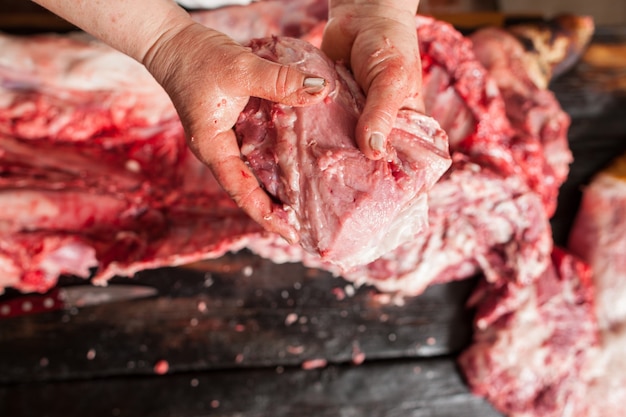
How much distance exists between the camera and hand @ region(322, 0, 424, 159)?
4.11ft

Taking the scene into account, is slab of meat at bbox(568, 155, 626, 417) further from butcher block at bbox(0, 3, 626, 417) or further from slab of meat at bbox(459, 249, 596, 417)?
butcher block at bbox(0, 3, 626, 417)

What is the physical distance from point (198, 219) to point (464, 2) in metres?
2.80

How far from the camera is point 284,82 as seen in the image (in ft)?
3.87

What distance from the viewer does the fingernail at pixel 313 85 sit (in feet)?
3.88


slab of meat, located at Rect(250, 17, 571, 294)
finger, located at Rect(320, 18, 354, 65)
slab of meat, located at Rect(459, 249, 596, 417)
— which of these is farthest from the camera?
slab of meat, located at Rect(459, 249, 596, 417)

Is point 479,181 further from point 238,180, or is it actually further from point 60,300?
point 60,300

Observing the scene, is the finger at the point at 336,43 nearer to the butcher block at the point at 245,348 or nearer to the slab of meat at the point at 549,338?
the butcher block at the point at 245,348

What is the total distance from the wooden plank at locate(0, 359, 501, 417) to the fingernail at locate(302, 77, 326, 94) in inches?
72.7

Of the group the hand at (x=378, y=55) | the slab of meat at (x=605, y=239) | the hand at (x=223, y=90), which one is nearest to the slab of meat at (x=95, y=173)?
the hand at (x=223, y=90)

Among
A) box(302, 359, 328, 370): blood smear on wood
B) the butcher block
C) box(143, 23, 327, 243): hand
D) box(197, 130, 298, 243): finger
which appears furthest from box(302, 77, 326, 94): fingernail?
box(302, 359, 328, 370): blood smear on wood

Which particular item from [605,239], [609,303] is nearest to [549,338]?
[609,303]

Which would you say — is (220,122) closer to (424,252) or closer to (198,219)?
(198,219)

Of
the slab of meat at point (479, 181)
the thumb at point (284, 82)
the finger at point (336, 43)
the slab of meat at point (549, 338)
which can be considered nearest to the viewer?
the thumb at point (284, 82)

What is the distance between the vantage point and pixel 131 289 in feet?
8.54
